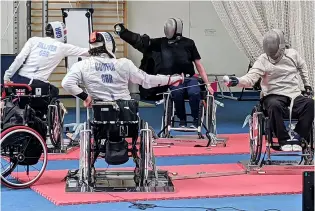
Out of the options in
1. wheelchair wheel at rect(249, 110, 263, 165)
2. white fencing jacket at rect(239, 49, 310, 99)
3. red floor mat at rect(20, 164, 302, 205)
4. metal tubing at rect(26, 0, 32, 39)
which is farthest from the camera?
metal tubing at rect(26, 0, 32, 39)

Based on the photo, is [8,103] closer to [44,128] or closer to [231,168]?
[44,128]

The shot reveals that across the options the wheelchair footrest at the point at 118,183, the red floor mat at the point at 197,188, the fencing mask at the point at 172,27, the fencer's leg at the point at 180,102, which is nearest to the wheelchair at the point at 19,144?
the red floor mat at the point at 197,188

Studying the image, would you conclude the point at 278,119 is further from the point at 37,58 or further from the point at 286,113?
the point at 37,58

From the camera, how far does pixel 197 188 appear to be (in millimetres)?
4727

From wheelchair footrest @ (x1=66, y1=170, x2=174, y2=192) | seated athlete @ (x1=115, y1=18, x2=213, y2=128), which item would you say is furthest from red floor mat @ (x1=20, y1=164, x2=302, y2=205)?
seated athlete @ (x1=115, y1=18, x2=213, y2=128)

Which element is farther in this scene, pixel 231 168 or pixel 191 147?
pixel 191 147

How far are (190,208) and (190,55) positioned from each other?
3.32 metres

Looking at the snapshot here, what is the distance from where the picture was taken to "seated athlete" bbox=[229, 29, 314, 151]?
529 cm

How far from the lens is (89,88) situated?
16.0ft

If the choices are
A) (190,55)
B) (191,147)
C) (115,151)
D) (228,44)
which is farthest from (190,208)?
(228,44)

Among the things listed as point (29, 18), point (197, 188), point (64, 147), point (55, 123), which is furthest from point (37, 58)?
point (29, 18)

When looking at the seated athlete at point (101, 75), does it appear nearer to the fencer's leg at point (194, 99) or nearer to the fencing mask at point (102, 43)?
the fencing mask at point (102, 43)

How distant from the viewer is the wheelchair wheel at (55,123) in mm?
6102

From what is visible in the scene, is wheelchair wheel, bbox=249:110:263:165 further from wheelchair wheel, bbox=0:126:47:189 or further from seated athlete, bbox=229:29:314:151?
wheelchair wheel, bbox=0:126:47:189
